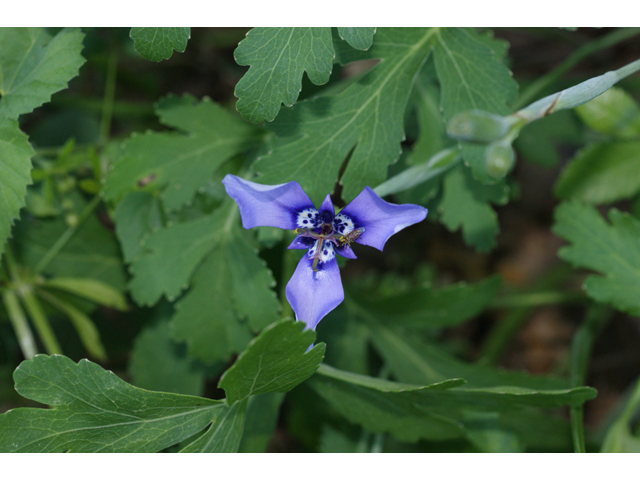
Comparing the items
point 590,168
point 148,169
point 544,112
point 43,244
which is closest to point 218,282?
point 148,169

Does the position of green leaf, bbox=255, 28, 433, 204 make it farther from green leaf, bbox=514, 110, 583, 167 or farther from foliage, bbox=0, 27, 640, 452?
green leaf, bbox=514, 110, 583, 167

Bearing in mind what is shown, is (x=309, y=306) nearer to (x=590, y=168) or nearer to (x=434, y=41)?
(x=434, y=41)

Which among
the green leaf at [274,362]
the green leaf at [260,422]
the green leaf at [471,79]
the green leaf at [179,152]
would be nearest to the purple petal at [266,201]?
the green leaf at [274,362]

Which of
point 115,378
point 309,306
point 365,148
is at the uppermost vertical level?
point 365,148

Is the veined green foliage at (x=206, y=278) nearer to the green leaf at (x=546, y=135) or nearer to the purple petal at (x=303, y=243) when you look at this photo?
the purple petal at (x=303, y=243)

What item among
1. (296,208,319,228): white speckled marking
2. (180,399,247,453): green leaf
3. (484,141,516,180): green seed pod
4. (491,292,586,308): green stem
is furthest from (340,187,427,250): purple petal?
(491,292,586,308): green stem

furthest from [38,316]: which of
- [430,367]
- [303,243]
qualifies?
[430,367]

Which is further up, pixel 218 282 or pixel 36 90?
pixel 36 90
